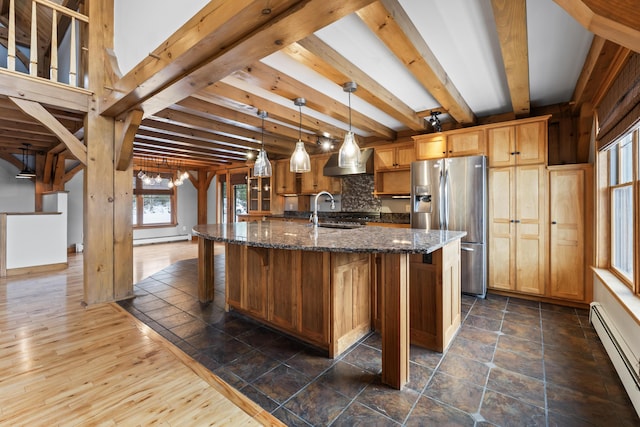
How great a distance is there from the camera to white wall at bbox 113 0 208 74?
248 cm

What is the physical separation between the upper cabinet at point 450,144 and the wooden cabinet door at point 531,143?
1.30 feet

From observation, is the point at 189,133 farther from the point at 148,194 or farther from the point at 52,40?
the point at 148,194

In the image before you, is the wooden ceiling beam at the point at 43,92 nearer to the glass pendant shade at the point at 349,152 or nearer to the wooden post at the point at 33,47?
the wooden post at the point at 33,47

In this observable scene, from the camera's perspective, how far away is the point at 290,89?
9.57 feet

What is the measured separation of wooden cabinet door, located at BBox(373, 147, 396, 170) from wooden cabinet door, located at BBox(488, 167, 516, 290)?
1.55 meters

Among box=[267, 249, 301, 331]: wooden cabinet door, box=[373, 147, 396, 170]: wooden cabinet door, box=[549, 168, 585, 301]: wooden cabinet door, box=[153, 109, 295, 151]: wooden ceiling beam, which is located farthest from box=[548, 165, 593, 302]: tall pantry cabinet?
box=[153, 109, 295, 151]: wooden ceiling beam

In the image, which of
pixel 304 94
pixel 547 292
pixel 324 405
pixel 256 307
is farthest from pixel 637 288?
pixel 304 94

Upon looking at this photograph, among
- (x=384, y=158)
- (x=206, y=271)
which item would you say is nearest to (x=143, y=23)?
(x=206, y=271)

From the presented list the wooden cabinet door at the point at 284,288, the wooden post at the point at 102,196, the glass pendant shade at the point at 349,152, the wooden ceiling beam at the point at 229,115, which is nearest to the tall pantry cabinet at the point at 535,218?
the glass pendant shade at the point at 349,152

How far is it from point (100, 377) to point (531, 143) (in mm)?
4706

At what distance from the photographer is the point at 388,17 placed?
180 centimetres

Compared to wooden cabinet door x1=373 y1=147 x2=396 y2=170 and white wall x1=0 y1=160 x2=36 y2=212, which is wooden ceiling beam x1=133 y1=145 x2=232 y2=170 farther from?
wooden cabinet door x1=373 y1=147 x2=396 y2=170

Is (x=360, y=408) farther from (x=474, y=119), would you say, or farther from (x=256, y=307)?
(x=474, y=119)

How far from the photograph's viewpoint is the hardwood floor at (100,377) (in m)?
1.54
